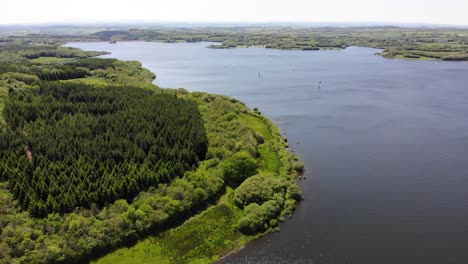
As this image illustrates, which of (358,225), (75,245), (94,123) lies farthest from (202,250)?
(94,123)

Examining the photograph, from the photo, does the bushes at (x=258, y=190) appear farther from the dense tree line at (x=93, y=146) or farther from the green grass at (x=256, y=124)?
the green grass at (x=256, y=124)

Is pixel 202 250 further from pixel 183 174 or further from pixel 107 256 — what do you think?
pixel 183 174

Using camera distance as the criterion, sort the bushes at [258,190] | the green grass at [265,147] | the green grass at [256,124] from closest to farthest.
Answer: the bushes at [258,190] → the green grass at [265,147] → the green grass at [256,124]

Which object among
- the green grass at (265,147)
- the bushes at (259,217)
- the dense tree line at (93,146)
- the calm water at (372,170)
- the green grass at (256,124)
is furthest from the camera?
the green grass at (256,124)

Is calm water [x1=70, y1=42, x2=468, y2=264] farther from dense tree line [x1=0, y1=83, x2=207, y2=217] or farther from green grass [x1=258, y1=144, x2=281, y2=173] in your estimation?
dense tree line [x1=0, y1=83, x2=207, y2=217]

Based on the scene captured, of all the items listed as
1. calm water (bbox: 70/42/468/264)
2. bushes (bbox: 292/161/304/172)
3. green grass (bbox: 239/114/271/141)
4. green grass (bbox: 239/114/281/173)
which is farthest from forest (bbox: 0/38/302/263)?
calm water (bbox: 70/42/468/264)

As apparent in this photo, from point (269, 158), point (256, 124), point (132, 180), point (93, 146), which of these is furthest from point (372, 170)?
point (93, 146)

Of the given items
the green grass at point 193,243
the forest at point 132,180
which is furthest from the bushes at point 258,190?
the green grass at point 193,243
